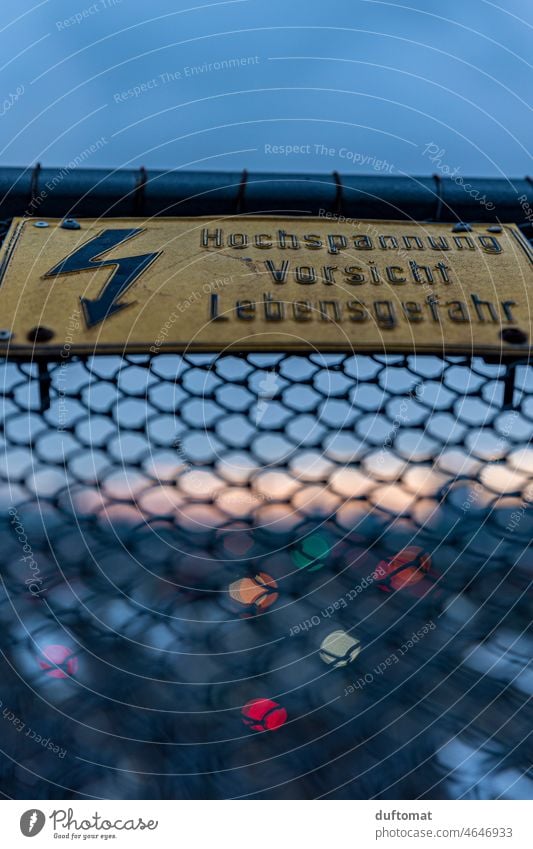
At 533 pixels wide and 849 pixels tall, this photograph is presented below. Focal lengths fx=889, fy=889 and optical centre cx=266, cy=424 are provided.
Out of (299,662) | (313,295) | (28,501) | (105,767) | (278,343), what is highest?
(313,295)

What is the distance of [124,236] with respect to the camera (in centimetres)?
213

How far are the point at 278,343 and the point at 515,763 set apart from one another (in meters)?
0.88

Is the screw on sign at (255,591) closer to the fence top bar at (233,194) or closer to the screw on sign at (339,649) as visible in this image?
the screw on sign at (339,649)

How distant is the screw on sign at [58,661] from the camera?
1.61 m

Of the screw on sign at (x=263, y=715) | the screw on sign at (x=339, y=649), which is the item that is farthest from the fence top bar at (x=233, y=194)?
the screw on sign at (x=263, y=715)

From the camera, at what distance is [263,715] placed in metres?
1.54

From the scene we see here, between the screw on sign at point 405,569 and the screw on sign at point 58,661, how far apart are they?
640 mm

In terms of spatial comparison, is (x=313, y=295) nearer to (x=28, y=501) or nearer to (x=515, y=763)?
(x=28, y=501)

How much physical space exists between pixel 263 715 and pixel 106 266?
1.03 meters
